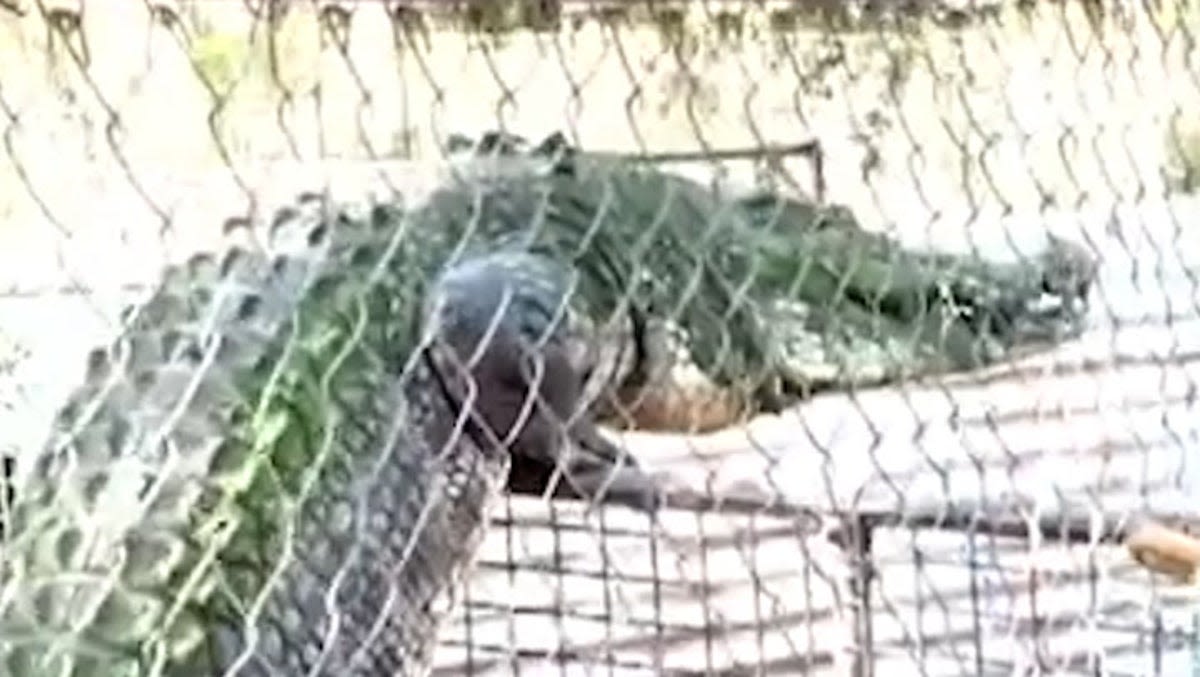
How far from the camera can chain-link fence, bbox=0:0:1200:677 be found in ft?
2.65

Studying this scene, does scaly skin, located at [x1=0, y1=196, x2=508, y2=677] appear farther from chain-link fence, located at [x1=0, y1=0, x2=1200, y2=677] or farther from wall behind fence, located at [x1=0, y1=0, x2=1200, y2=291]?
wall behind fence, located at [x1=0, y1=0, x2=1200, y2=291]

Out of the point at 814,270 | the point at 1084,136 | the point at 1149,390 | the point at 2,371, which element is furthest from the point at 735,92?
the point at 1149,390

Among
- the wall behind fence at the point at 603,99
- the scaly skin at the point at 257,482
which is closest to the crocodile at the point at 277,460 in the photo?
the scaly skin at the point at 257,482

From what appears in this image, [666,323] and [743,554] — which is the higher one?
[666,323]

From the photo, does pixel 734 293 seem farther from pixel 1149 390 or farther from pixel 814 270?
pixel 1149 390

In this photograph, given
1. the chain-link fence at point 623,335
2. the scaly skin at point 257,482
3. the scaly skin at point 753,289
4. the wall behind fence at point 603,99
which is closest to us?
the wall behind fence at point 603,99

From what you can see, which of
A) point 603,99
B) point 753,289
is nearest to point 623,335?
point 753,289

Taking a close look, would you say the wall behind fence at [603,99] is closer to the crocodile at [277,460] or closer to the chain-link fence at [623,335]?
the chain-link fence at [623,335]

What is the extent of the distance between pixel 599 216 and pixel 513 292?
0.07 m

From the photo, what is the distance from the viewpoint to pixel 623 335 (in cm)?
118

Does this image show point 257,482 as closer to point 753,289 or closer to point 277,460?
point 277,460

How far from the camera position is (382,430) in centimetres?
115

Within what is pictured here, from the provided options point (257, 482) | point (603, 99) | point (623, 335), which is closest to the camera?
point (603, 99)

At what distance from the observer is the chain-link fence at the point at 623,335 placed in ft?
2.65
